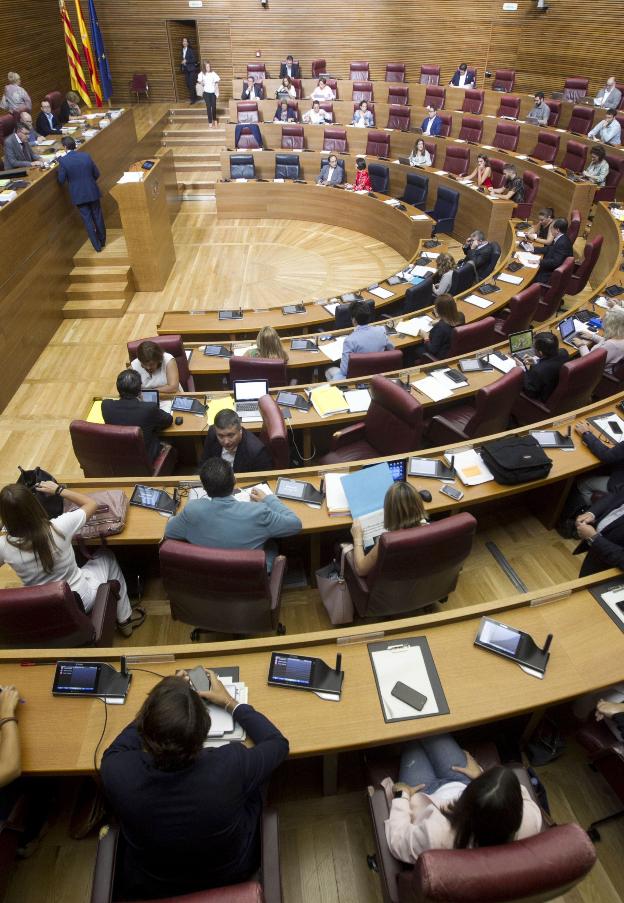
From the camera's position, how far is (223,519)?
262cm

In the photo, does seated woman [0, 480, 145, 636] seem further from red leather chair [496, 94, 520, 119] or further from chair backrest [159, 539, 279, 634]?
red leather chair [496, 94, 520, 119]

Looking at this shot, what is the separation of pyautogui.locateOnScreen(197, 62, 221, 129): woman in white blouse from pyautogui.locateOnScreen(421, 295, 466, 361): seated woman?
9.21 metres

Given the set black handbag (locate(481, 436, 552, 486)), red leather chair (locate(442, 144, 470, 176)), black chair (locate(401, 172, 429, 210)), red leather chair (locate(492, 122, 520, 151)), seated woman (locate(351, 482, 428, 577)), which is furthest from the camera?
red leather chair (locate(492, 122, 520, 151))

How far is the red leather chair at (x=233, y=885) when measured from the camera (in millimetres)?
1477

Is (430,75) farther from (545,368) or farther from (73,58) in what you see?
(545,368)

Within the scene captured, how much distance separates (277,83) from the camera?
11961 mm

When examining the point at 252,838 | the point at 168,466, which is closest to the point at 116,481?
the point at 168,466

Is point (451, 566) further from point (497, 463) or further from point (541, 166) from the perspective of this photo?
point (541, 166)

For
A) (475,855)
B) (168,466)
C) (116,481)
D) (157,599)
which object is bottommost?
(157,599)

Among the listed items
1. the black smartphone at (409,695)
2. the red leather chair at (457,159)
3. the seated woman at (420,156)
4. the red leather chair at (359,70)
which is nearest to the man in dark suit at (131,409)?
the black smartphone at (409,695)

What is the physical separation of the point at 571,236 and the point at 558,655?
5953mm

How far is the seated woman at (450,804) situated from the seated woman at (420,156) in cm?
980

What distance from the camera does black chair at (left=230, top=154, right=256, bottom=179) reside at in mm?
10148

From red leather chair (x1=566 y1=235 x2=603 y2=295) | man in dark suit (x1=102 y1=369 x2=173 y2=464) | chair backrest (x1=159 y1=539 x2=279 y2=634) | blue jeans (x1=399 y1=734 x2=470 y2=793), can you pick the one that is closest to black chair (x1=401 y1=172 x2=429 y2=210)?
Answer: red leather chair (x1=566 y1=235 x2=603 y2=295)
